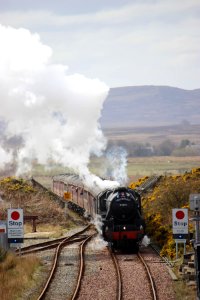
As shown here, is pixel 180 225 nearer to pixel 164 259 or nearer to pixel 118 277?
pixel 164 259

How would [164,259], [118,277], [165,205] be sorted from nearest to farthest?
[118,277], [164,259], [165,205]

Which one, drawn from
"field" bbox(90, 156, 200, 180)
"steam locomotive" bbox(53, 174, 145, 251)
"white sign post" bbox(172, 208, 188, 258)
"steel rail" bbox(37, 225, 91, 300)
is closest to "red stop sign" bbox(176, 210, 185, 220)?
"white sign post" bbox(172, 208, 188, 258)

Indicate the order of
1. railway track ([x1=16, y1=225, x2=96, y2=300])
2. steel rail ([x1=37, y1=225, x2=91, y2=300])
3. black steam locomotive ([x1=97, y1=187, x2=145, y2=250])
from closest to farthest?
steel rail ([x1=37, y1=225, x2=91, y2=300]), railway track ([x1=16, y1=225, x2=96, y2=300]), black steam locomotive ([x1=97, y1=187, x2=145, y2=250])

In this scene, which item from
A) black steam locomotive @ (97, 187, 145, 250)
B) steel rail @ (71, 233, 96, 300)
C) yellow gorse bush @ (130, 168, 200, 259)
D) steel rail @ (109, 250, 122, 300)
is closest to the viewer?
steel rail @ (109, 250, 122, 300)

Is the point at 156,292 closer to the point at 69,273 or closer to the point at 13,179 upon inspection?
the point at 69,273

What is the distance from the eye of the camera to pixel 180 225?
30.2 m

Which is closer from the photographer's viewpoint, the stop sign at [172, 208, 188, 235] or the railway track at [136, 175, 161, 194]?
the stop sign at [172, 208, 188, 235]

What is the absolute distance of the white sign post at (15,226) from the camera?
31.1 meters

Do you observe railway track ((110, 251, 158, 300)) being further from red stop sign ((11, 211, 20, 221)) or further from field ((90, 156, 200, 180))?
field ((90, 156, 200, 180))

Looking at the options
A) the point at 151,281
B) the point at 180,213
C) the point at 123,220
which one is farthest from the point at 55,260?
the point at 151,281

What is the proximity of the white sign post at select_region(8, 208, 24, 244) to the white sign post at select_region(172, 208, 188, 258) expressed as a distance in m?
6.57

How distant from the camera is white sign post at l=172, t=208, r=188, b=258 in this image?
3000 centimetres

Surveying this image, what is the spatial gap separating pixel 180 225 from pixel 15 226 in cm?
712

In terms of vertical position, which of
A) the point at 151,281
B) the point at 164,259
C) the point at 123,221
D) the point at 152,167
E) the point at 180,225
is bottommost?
the point at 151,281
